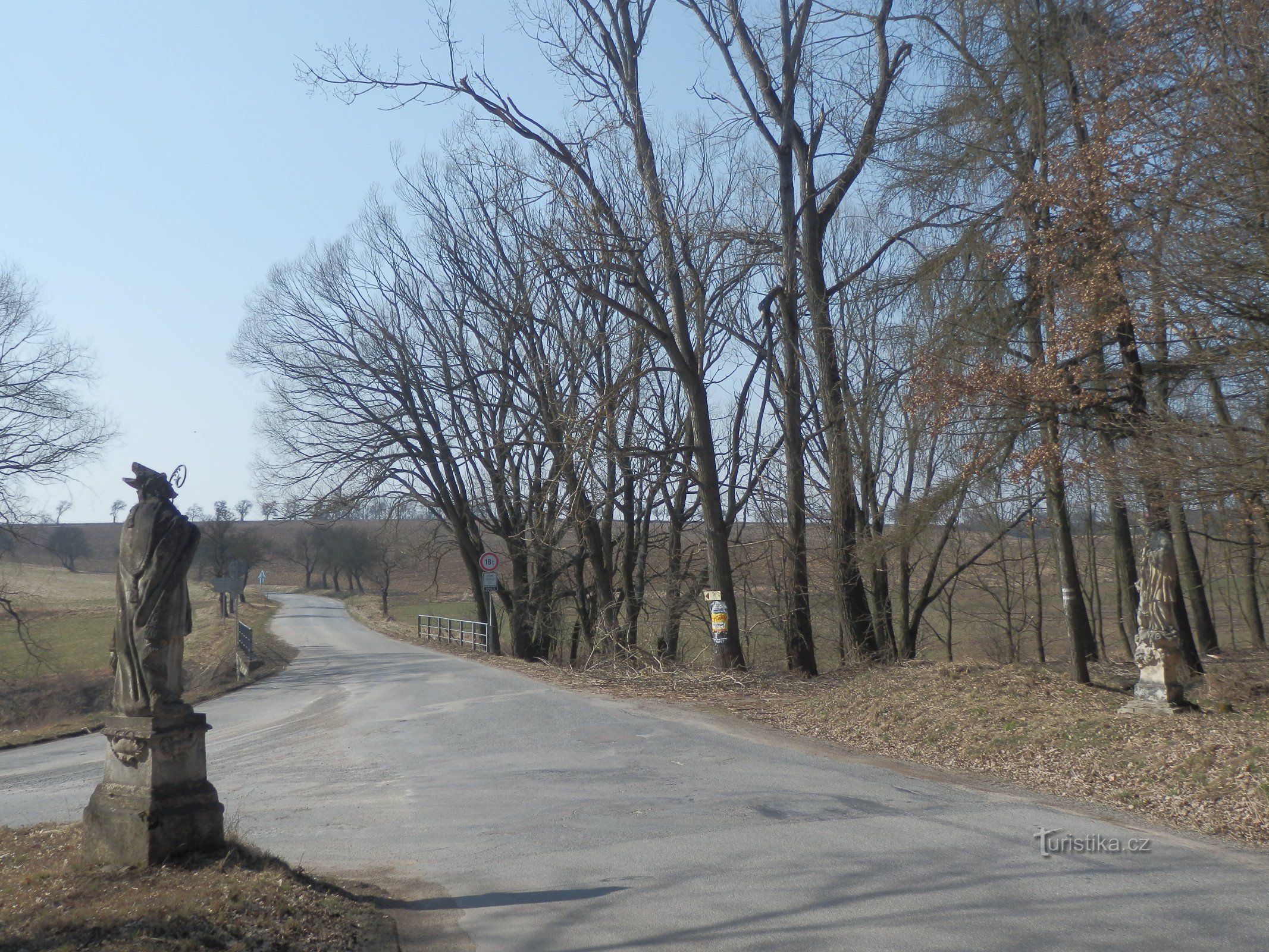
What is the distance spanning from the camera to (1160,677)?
33.2 ft

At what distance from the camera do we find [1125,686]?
13820 millimetres

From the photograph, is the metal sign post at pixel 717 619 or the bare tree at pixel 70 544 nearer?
the metal sign post at pixel 717 619

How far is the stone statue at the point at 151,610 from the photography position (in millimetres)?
6152

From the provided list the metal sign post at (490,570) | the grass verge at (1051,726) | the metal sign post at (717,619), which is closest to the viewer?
the grass verge at (1051,726)

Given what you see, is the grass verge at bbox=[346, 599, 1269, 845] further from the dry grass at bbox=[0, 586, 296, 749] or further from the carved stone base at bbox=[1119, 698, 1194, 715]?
the dry grass at bbox=[0, 586, 296, 749]

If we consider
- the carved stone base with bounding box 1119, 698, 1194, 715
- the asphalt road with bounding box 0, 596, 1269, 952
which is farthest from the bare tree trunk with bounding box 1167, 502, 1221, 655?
the asphalt road with bounding box 0, 596, 1269, 952

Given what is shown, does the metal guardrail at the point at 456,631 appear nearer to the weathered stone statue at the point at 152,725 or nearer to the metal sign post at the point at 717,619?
the metal sign post at the point at 717,619

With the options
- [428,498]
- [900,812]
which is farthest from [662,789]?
[428,498]

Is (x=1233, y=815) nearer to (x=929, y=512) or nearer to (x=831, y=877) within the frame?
(x=831, y=877)

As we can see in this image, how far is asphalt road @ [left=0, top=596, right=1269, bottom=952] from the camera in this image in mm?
5172

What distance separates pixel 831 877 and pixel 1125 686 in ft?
31.8

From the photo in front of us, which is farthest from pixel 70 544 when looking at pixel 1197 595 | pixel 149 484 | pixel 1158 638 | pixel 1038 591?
pixel 1158 638

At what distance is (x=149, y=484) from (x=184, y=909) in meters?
2.80

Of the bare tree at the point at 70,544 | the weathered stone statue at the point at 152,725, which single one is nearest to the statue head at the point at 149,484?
the weathered stone statue at the point at 152,725
